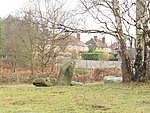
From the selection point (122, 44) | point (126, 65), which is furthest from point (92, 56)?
point (122, 44)

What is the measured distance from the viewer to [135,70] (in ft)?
46.4

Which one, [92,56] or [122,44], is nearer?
[122,44]

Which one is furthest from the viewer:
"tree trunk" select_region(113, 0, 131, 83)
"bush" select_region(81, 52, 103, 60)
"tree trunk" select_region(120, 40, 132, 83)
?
"bush" select_region(81, 52, 103, 60)

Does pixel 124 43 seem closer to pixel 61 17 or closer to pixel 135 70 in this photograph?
pixel 135 70

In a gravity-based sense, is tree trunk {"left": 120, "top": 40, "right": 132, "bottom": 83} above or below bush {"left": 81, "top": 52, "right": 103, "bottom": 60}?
below

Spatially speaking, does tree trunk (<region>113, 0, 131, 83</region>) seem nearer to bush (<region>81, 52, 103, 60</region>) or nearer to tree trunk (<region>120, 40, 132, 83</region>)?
tree trunk (<region>120, 40, 132, 83</region>)

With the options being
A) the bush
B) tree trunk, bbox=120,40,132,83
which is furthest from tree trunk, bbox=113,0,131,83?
the bush

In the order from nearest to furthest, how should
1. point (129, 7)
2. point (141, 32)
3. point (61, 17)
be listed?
1. point (129, 7)
2. point (141, 32)
3. point (61, 17)

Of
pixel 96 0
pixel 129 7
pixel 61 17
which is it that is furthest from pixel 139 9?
pixel 61 17

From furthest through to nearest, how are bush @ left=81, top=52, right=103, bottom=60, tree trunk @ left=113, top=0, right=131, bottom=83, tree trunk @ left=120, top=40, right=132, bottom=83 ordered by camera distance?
bush @ left=81, top=52, right=103, bottom=60 < tree trunk @ left=120, top=40, right=132, bottom=83 < tree trunk @ left=113, top=0, right=131, bottom=83

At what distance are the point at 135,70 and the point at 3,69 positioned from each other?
52.8 ft

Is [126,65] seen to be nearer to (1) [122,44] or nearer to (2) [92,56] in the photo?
(1) [122,44]

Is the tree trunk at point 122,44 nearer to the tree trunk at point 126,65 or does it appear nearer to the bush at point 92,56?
the tree trunk at point 126,65

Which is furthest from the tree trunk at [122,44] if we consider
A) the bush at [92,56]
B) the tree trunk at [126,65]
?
the bush at [92,56]
